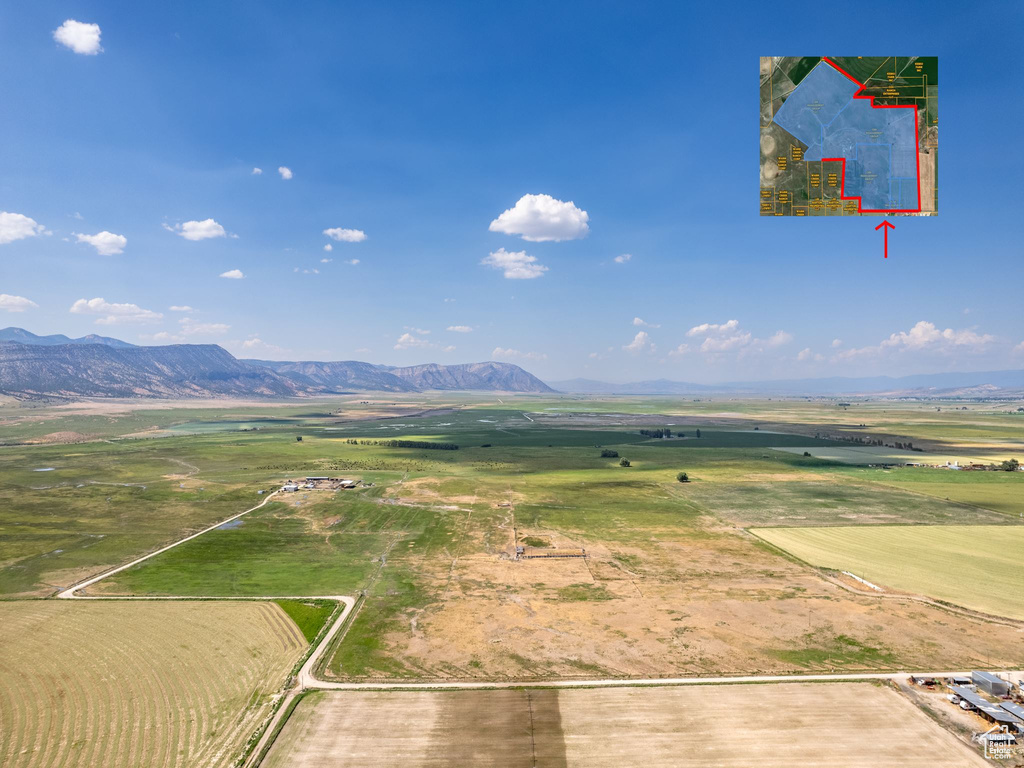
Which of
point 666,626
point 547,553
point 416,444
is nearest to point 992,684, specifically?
point 666,626

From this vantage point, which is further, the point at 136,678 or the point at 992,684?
the point at 136,678

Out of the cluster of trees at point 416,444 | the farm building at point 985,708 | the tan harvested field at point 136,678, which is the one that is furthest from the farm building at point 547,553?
the cluster of trees at point 416,444

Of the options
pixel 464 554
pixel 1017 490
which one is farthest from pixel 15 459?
pixel 1017 490

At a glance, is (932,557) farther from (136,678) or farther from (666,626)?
(136,678)

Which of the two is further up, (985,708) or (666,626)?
(985,708)

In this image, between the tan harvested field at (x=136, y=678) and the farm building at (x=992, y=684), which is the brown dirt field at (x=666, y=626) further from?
the tan harvested field at (x=136, y=678)

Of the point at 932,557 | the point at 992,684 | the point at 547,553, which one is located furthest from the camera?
the point at 547,553

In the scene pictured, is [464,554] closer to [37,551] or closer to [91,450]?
[37,551]
